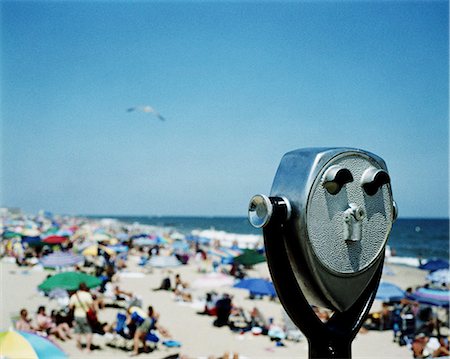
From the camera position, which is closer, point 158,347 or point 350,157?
point 350,157

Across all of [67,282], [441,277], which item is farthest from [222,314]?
[441,277]

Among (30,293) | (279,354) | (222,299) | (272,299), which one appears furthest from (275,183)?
(30,293)

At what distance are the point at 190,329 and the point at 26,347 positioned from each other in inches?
256

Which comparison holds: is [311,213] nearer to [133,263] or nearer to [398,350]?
[398,350]

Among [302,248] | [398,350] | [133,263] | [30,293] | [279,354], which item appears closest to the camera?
[302,248]

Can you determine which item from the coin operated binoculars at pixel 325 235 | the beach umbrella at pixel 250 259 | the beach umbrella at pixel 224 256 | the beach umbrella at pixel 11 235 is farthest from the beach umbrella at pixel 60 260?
the coin operated binoculars at pixel 325 235

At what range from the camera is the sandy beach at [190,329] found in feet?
32.4

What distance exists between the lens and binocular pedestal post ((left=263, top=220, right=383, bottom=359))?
2.55m

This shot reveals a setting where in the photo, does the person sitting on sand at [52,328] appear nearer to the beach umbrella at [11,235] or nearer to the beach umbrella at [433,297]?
the beach umbrella at [433,297]

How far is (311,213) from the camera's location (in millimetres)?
2467

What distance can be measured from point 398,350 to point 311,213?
9.30 m

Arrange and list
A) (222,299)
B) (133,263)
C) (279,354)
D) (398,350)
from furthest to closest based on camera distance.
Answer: (133,263), (222,299), (398,350), (279,354)

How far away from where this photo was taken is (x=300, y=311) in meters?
2.56

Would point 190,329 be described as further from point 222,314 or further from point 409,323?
point 409,323
